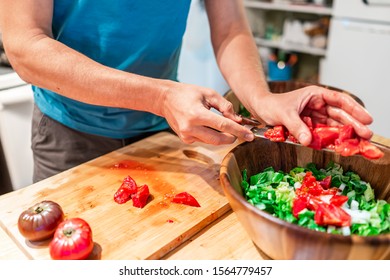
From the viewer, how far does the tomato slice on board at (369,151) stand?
2.94ft

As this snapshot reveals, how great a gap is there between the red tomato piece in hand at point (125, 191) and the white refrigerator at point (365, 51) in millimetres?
2156

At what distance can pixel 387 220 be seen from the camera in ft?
2.73

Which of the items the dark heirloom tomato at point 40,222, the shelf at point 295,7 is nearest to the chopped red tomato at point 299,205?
the dark heirloom tomato at point 40,222

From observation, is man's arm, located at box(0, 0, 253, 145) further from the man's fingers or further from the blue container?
the blue container

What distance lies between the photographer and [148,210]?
98 centimetres

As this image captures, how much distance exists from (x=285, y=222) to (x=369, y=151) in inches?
13.1

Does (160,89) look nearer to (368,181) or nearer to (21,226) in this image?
(21,226)

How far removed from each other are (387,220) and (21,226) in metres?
0.79

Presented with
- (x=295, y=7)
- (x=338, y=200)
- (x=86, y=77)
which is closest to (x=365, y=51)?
(x=295, y=7)

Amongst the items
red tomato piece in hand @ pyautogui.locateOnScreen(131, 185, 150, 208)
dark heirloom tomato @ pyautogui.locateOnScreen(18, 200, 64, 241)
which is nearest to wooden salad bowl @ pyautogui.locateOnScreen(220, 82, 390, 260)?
red tomato piece in hand @ pyautogui.locateOnScreen(131, 185, 150, 208)

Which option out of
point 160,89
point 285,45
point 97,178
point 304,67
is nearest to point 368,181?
point 160,89

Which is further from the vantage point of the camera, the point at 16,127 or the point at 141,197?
the point at 16,127

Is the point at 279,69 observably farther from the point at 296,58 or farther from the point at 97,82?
the point at 97,82

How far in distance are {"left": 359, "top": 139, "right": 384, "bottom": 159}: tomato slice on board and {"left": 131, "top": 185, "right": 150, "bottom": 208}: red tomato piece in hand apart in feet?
1.75
